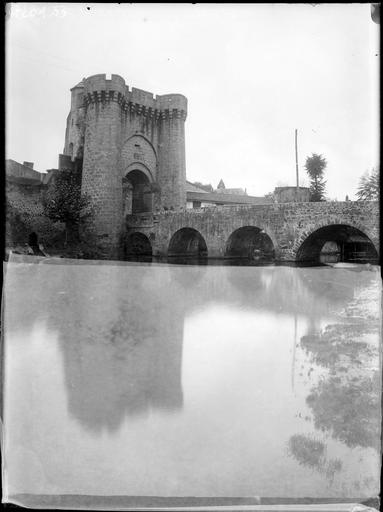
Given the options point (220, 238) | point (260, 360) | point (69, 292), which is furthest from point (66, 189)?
point (260, 360)

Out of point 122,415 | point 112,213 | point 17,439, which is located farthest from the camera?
point 112,213

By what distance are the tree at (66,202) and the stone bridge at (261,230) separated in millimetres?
4021

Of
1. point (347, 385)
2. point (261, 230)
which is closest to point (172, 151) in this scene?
point (261, 230)

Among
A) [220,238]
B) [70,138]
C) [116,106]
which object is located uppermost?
[70,138]

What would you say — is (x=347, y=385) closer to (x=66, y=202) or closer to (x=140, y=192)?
(x=66, y=202)

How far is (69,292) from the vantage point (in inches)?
396

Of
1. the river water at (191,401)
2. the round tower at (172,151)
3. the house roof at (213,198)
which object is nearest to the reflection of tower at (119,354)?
the river water at (191,401)

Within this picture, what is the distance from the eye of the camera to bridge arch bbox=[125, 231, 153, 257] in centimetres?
2426

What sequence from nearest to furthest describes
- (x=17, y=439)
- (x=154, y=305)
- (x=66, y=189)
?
(x=17, y=439) → (x=154, y=305) → (x=66, y=189)

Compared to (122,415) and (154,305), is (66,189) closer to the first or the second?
(154,305)

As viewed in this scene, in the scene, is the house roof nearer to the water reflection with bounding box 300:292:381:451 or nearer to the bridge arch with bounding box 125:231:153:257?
the bridge arch with bounding box 125:231:153:257

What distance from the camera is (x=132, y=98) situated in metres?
24.3

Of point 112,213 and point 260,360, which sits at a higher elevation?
point 112,213

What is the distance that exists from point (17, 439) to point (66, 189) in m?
18.0
